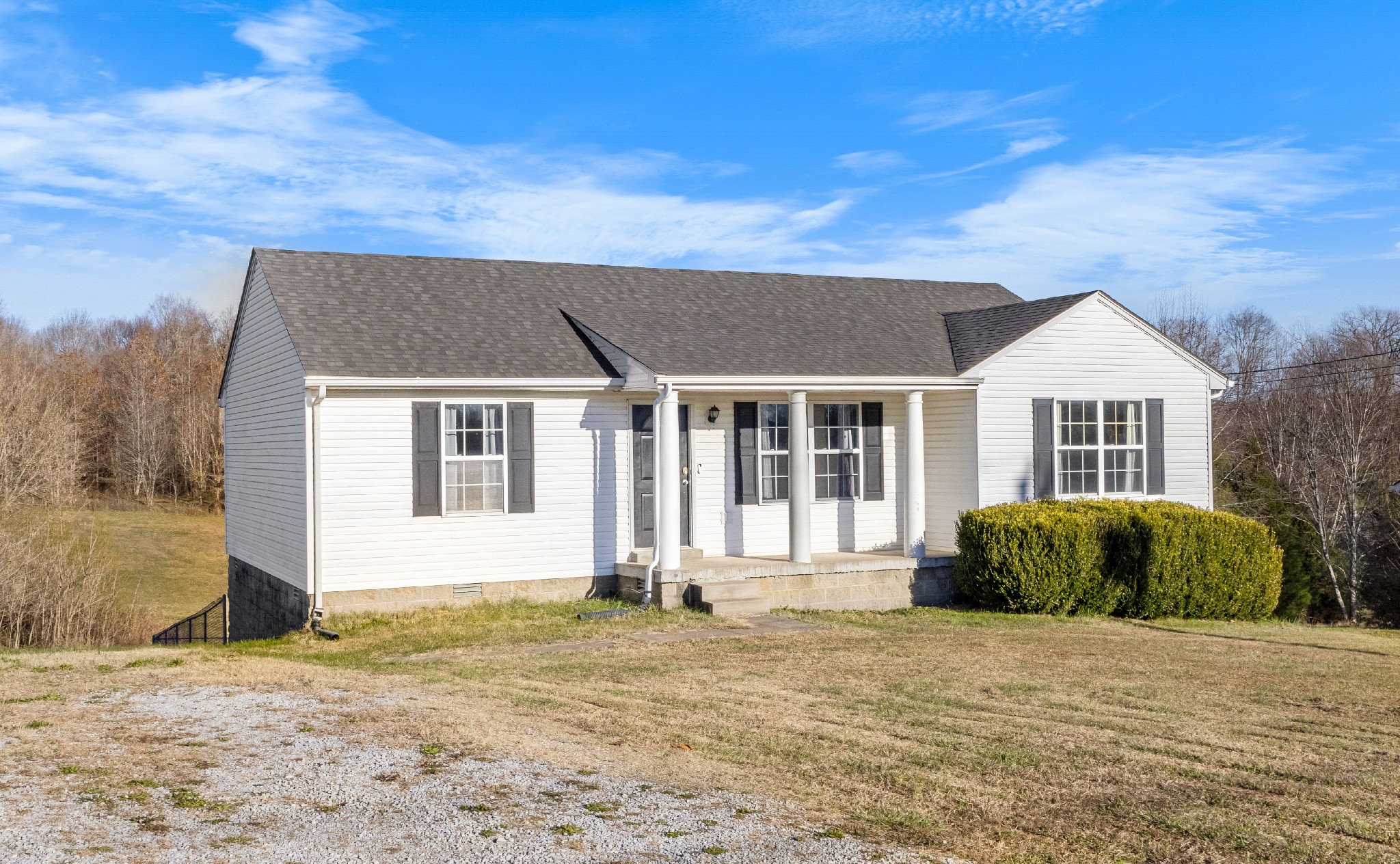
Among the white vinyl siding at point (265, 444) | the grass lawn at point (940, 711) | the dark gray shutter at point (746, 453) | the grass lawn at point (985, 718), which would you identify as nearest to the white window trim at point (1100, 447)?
the grass lawn at point (940, 711)

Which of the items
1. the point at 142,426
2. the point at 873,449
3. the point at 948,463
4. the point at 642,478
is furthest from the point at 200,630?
the point at 142,426

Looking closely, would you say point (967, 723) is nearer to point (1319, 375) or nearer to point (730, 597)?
point (730, 597)

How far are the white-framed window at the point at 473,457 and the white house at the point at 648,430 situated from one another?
0.03 meters

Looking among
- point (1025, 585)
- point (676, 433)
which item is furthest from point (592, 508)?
point (1025, 585)

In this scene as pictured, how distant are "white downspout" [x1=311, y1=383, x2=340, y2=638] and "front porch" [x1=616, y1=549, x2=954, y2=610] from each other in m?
3.79

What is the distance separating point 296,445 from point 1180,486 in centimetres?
1312

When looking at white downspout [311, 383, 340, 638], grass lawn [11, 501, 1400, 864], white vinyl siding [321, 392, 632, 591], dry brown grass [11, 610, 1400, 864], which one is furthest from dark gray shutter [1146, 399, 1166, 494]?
white downspout [311, 383, 340, 638]

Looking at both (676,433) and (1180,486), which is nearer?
(676,433)

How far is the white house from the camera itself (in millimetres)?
14047

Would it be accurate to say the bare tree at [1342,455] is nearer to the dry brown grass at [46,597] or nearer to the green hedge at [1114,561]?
the green hedge at [1114,561]

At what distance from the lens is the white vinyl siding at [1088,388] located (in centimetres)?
1655

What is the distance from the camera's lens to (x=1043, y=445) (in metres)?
16.8

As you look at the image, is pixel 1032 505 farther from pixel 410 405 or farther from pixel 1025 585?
pixel 410 405

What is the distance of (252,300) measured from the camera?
1656cm
